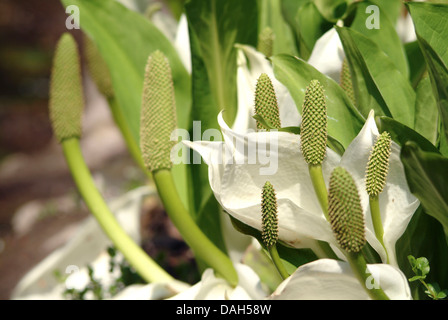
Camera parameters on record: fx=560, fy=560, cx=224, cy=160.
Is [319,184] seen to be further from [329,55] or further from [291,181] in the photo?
[329,55]

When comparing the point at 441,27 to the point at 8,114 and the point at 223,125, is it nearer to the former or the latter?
the point at 223,125

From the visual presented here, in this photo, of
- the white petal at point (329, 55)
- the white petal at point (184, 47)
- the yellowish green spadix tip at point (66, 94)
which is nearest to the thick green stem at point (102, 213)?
the yellowish green spadix tip at point (66, 94)

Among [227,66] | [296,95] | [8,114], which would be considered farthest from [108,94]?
[8,114]

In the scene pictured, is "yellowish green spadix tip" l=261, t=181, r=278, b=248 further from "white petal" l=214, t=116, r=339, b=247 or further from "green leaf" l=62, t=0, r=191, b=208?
"green leaf" l=62, t=0, r=191, b=208

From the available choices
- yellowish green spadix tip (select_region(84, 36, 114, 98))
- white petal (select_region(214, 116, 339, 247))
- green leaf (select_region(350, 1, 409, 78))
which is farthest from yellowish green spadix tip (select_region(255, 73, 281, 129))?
yellowish green spadix tip (select_region(84, 36, 114, 98))

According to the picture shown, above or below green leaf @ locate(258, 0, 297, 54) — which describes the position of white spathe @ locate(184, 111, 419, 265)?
below

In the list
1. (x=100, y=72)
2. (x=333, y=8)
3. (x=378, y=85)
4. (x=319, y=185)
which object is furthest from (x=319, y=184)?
(x=100, y=72)
